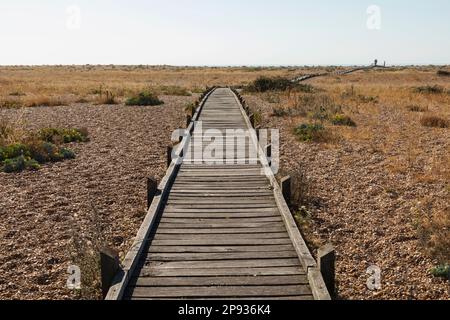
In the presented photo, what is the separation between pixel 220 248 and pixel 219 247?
35mm

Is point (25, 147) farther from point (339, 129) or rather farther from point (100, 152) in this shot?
point (339, 129)

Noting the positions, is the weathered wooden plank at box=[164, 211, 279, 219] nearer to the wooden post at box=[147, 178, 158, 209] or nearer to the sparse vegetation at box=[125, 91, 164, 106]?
the wooden post at box=[147, 178, 158, 209]

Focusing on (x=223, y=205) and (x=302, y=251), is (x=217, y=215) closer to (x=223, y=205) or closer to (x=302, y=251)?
(x=223, y=205)

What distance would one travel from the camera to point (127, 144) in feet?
48.9

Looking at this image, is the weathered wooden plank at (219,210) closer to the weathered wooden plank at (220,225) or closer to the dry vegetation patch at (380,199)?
the weathered wooden plank at (220,225)

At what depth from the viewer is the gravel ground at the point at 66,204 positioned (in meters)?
5.94

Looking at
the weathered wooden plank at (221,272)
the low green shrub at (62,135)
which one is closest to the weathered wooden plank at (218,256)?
the weathered wooden plank at (221,272)

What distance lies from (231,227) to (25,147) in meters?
8.48

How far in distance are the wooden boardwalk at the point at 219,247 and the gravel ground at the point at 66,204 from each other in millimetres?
897

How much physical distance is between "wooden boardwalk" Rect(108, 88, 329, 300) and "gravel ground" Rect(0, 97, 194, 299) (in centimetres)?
90

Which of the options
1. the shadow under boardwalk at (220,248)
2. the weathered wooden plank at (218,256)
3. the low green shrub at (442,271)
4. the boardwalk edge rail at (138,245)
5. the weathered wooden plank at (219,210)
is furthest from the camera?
the weathered wooden plank at (219,210)

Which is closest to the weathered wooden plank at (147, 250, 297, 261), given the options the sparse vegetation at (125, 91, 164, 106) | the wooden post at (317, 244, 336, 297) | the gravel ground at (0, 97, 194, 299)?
the wooden post at (317, 244, 336, 297)

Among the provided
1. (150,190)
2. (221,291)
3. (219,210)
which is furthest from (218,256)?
(150,190)
